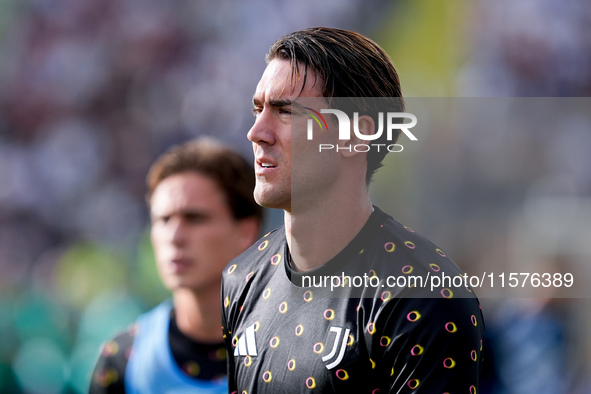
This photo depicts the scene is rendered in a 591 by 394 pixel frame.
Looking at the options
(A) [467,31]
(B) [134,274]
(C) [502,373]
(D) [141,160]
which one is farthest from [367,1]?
(C) [502,373]

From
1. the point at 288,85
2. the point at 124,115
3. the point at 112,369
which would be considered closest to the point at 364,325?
the point at 288,85

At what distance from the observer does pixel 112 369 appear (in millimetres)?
3807

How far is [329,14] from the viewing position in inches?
263

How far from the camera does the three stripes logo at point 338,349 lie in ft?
6.28

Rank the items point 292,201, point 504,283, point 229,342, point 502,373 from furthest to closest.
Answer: point 502,373 → point 504,283 → point 229,342 → point 292,201

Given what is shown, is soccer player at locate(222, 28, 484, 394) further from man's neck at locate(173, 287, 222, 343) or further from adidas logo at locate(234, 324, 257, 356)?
man's neck at locate(173, 287, 222, 343)

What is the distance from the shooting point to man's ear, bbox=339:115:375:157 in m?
2.09

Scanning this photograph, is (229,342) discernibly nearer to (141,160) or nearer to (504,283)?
(504,283)

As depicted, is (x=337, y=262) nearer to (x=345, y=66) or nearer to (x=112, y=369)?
(x=345, y=66)

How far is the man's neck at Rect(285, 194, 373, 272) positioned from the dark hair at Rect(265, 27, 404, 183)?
18cm

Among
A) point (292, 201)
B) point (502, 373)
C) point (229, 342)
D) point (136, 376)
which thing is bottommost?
point (502, 373)

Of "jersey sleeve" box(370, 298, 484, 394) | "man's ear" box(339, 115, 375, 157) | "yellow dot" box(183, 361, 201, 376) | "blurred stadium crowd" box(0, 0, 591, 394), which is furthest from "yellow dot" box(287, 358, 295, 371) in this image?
"blurred stadium crowd" box(0, 0, 591, 394)

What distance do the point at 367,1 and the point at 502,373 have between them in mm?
3752

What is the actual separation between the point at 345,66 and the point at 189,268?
1989 mm
